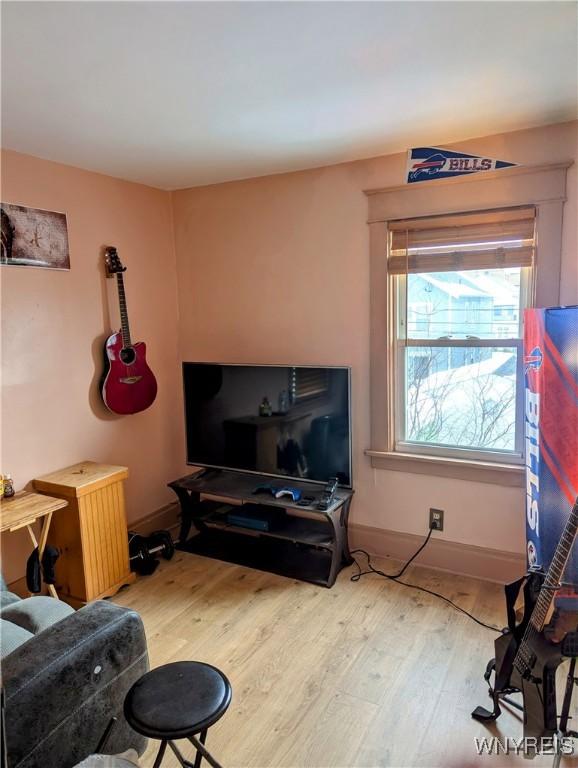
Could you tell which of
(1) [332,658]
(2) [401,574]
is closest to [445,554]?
(2) [401,574]

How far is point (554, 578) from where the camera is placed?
5.21ft

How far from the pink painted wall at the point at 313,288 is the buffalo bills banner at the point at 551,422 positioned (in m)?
0.43

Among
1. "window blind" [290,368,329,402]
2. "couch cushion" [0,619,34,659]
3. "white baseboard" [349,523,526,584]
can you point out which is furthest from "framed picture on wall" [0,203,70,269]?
"white baseboard" [349,523,526,584]

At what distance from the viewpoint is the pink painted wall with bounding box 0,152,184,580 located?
2494mm

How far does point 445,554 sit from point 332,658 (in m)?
0.96

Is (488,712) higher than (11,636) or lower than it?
lower

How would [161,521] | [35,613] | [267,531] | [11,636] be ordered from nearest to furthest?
1. [11,636]
2. [35,613]
3. [267,531]
4. [161,521]

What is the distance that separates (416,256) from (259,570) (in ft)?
6.41

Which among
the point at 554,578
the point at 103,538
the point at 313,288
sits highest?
the point at 313,288

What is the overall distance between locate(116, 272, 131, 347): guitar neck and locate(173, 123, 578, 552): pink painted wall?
0.54 meters

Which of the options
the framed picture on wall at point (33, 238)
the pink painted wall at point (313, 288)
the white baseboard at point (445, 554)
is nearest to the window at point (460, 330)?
the pink painted wall at point (313, 288)

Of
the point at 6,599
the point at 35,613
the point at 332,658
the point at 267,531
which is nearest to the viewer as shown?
the point at 35,613

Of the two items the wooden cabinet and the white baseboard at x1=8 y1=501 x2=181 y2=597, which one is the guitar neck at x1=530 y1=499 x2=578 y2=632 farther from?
the white baseboard at x1=8 y1=501 x2=181 y2=597

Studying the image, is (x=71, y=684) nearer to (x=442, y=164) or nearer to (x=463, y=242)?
(x=463, y=242)
